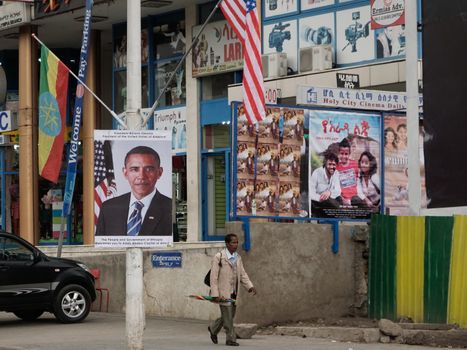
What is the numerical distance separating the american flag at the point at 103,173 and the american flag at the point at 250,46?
10.4ft

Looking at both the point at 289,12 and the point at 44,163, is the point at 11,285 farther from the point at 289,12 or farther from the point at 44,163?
the point at 289,12

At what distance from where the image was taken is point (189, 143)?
29.7 meters

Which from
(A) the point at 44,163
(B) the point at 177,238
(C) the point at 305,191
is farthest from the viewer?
(B) the point at 177,238

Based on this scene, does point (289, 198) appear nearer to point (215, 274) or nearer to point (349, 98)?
point (349, 98)

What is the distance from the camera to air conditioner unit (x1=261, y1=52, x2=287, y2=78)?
25.0 metres

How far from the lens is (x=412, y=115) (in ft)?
54.2

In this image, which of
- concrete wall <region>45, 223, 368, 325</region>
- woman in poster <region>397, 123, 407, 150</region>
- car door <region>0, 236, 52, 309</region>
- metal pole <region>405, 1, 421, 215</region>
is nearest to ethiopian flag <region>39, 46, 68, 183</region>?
car door <region>0, 236, 52, 309</region>

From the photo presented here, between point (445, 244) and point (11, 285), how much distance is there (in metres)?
7.20

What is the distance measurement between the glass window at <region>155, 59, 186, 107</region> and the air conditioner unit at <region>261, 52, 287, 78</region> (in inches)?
217

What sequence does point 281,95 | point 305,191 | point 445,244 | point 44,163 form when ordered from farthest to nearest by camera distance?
point 281,95
point 44,163
point 305,191
point 445,244

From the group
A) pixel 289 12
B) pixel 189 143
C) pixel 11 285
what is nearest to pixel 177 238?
pixel 189 143

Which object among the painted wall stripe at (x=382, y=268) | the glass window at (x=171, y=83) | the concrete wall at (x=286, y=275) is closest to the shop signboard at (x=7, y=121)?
the glass window at (x=171, y=83)

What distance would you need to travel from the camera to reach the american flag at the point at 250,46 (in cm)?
1562

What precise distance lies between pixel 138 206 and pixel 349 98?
6184 mm
